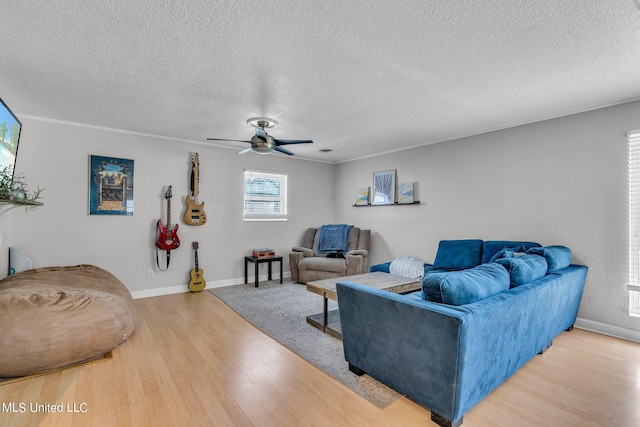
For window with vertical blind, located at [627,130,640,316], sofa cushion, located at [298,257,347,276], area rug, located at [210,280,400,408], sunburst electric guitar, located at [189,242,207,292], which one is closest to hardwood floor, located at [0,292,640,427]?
area rug, located at [210,280,400,408]

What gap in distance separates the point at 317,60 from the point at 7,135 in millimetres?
2685

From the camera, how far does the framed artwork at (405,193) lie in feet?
16.2

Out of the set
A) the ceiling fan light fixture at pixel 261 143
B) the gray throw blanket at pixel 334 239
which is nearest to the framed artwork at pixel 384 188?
the gray throw blanket at pixel 334 239

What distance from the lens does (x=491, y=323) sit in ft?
5.55

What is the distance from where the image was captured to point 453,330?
1.54 metres

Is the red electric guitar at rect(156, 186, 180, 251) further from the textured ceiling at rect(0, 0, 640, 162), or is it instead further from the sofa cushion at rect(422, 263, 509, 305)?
the sofa cushion at rect(422, 263, 509, 305)

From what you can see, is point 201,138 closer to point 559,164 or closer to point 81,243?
point 81,243

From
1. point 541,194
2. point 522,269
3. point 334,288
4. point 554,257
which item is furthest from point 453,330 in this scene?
point 541,194

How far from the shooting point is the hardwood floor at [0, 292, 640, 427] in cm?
176

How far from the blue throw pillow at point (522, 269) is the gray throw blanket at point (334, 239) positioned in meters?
3.34

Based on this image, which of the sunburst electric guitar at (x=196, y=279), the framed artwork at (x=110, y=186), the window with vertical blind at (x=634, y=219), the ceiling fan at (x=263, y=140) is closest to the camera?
the window with vertical blind at (x=634, y=219)

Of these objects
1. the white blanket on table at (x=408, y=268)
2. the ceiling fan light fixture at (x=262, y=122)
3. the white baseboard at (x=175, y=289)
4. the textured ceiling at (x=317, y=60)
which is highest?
the textured ceiling at (x=317, y=60)

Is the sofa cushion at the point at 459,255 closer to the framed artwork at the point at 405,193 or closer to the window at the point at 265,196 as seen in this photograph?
the framed artwork at the point at 405,193

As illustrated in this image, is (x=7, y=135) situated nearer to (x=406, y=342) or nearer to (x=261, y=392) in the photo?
(x=261, y=392)
